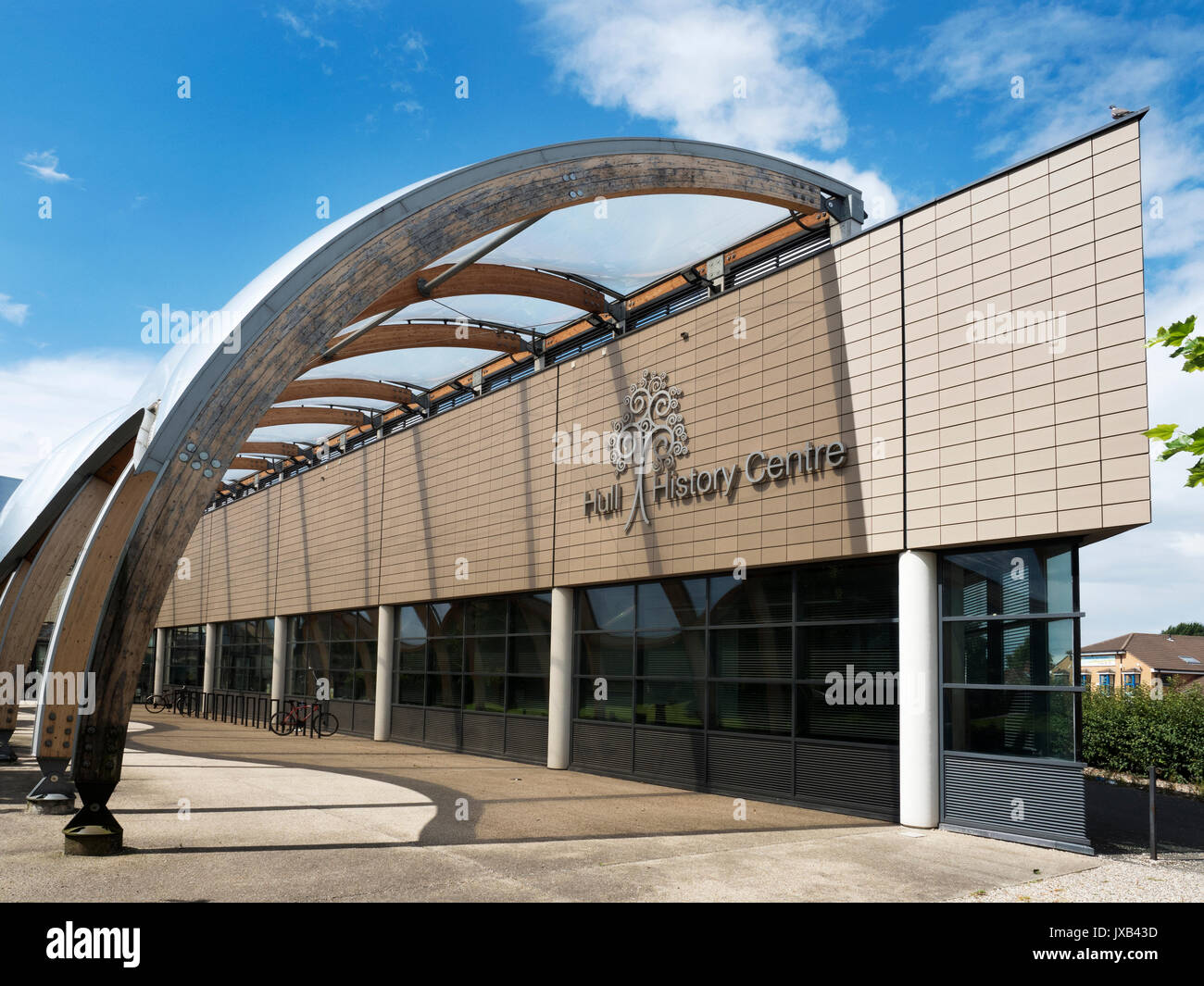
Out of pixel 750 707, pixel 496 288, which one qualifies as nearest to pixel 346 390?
pixel 496 288

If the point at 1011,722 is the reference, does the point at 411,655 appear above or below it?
below

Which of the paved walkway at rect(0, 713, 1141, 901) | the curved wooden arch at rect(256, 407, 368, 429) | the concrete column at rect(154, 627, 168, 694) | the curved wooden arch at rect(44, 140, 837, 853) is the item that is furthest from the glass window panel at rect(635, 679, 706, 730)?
the concrete column at rect(154, 627, 168, 694)

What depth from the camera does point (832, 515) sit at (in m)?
11.6

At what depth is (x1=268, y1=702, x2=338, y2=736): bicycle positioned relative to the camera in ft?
75.3

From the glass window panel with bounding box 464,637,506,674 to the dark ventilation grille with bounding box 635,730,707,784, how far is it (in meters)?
4.14

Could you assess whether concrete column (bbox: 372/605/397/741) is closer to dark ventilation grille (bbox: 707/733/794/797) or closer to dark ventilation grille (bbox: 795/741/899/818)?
dark ventilation grille (bbox: 707/733/794/797)

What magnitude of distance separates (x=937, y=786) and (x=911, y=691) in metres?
1.02

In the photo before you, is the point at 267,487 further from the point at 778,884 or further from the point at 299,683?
the point at 778,884

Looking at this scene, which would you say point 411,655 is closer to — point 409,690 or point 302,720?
point 409,690

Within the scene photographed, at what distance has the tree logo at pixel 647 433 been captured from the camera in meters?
14.3

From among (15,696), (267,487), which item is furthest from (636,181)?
(267,487)

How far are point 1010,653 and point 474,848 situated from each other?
5.67 meters

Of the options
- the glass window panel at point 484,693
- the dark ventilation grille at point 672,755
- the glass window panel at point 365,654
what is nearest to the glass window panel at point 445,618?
the glass window panel at point 484,693

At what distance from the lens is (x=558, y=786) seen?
13.7m
